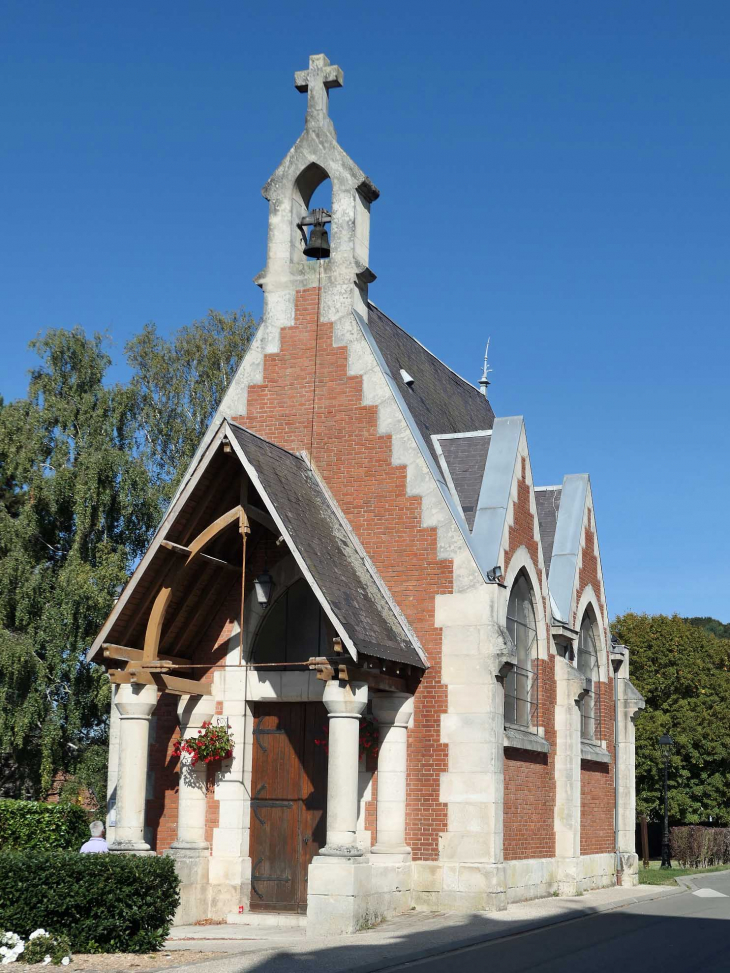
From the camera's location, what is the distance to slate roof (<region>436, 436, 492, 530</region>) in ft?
59.3

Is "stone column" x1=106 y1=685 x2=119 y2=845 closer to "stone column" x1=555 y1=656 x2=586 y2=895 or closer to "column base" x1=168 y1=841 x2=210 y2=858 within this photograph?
"column base" x1=168 y1=841 x2=210 y2=858

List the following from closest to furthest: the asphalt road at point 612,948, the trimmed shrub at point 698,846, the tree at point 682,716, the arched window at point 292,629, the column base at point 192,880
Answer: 1. the asphalt road at point 612,948
2. the column base at point 192,880
3. the arched window at point 292,629
4. the trimmed shrub at point 698,846
5. the tree at point 682,716

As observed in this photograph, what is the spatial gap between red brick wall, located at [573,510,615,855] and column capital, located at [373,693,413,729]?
20.6ft

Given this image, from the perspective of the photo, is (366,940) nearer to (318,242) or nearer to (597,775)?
(597,775)

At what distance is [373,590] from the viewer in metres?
16.0

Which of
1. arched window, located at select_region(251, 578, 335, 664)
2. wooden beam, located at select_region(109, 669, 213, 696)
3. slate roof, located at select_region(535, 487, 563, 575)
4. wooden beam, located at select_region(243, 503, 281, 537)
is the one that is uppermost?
slate roof, located at select_region(535, 487, 563, 575)

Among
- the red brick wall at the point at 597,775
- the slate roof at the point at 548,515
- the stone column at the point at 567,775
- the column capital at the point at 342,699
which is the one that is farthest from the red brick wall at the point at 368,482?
the red brick wall at the point at 597,775

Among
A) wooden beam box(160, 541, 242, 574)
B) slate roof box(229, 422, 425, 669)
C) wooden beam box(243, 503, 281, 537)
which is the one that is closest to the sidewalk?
slate roof box(229, 422, 425, 669)

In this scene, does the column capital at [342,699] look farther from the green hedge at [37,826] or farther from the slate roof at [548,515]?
the slate roof at [548,515]

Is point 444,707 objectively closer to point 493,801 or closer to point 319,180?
point 493,801

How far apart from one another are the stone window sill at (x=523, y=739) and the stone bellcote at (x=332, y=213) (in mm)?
6841

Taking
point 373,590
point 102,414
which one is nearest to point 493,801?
point 373,590

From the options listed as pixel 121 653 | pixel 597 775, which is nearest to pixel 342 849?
pixel 121 653

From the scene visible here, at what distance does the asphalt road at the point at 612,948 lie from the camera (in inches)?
429
